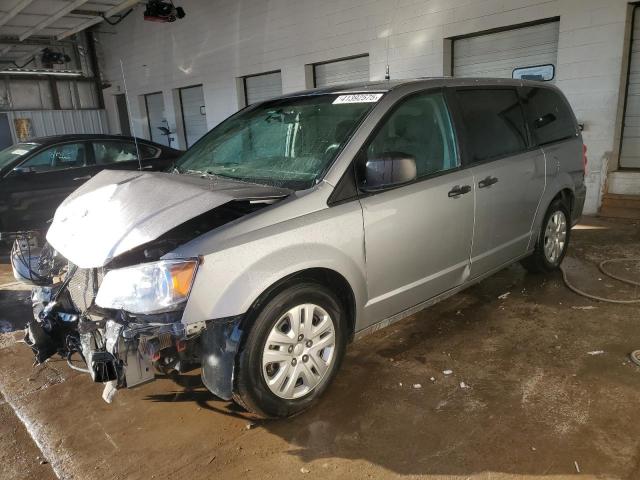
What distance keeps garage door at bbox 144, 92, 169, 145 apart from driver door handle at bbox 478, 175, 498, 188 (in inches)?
512

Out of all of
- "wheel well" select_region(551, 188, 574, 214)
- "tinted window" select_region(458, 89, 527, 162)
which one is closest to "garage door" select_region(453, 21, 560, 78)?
"wheel well" select_region(551, 188, 574, 214)

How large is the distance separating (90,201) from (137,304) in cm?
90

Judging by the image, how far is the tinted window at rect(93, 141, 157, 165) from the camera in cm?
682

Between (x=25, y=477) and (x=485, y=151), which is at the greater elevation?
(x=485, y=151)

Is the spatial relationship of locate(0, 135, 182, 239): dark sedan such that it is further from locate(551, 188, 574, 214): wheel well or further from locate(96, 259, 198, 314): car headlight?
locate(551, 188, 574, 214): wheel well

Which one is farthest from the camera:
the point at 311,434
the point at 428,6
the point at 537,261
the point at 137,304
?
the point at 428,6

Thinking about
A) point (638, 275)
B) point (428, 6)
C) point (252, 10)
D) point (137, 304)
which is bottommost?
point (638, 275)

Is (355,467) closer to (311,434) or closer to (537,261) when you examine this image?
(311,434)

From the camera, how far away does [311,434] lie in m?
2.48

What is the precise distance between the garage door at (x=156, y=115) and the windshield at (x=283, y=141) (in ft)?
39.6

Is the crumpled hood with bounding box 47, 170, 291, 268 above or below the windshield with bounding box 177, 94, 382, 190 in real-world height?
below

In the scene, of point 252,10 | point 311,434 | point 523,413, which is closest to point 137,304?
Answer: point 311,434

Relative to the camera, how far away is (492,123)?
11.6ft

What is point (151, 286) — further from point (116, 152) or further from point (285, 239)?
point (116, 152)
